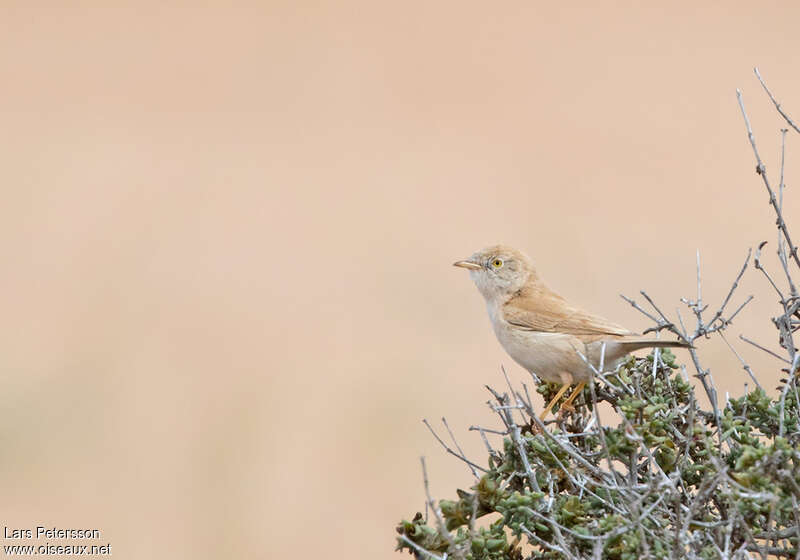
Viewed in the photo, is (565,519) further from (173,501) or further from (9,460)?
(9,460)

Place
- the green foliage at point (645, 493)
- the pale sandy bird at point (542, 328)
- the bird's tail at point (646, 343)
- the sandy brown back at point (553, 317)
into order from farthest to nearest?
the sandy brown back at point (553, 317) → the pale sandy bird at point (542, 328) → the bird's tail at point (646, 343) → the green foliage at point (645, 493)

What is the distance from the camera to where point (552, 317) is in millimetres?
5141

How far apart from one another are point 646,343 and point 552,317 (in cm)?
101

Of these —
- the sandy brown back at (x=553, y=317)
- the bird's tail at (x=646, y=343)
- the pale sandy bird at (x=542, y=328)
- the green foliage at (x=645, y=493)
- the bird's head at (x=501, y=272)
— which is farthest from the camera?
the bird's head at (x=501, y=272)

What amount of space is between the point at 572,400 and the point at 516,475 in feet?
3.56

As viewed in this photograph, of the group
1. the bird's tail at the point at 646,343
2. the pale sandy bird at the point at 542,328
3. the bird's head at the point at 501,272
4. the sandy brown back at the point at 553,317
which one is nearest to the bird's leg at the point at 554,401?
the pale sandy bird at the point at 542,328

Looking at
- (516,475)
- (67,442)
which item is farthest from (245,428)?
(516,475)

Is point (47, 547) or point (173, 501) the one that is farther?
point (173, 501)

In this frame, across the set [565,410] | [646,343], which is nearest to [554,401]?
[565,410]

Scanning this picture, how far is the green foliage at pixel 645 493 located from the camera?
2658mm

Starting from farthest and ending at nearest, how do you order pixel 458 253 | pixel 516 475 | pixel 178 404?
1. pixel 458 253
2. pixel 178 404
3. pixel 516 475

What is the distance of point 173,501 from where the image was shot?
11.0m

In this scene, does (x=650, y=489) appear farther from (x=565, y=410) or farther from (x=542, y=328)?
(x=542, y=328)

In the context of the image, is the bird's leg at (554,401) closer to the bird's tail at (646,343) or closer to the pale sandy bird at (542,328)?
the pale sandy bird at (542,328)
